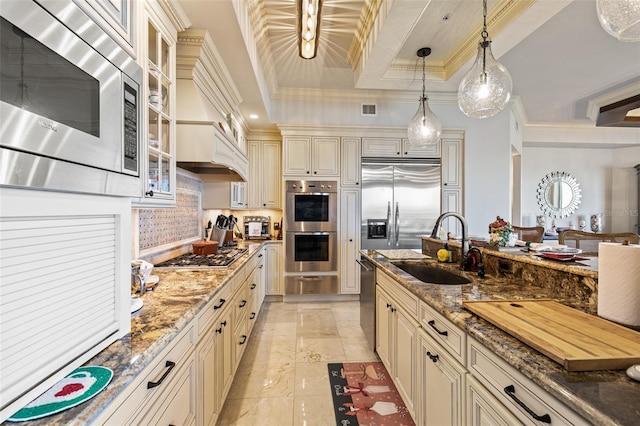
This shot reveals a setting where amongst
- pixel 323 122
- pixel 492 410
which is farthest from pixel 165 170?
pixel 323 122

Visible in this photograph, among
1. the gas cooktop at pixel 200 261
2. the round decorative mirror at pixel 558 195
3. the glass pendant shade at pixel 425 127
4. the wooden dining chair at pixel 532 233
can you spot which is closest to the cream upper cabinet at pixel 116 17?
the gas cooktop at pixel 200 261

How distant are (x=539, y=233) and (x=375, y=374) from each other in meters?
3.09

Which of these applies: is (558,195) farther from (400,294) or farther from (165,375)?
(165,375)

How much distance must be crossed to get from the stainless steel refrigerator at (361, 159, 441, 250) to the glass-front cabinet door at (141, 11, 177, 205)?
9.44 feet

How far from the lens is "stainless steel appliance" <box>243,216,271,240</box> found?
4400 mm

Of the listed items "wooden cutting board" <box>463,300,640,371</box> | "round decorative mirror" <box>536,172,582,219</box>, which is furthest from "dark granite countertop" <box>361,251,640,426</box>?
"round decorative mirror" <box>536,172,582,219</box>

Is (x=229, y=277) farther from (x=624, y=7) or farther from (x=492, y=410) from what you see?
(x=624, y=7)

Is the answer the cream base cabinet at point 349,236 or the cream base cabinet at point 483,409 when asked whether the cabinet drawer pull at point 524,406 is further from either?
the cream base cabinet at point 349,236

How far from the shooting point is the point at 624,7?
1.12m

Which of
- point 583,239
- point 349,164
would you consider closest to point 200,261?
point 349,164

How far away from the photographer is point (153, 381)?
889mm

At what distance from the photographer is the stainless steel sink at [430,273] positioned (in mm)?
2041

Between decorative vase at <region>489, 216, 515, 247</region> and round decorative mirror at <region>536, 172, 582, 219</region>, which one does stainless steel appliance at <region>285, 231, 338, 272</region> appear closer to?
decorative vase at <region>489, 216, 515, 247</region>

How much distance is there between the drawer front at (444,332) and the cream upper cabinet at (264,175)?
321 centimetres
